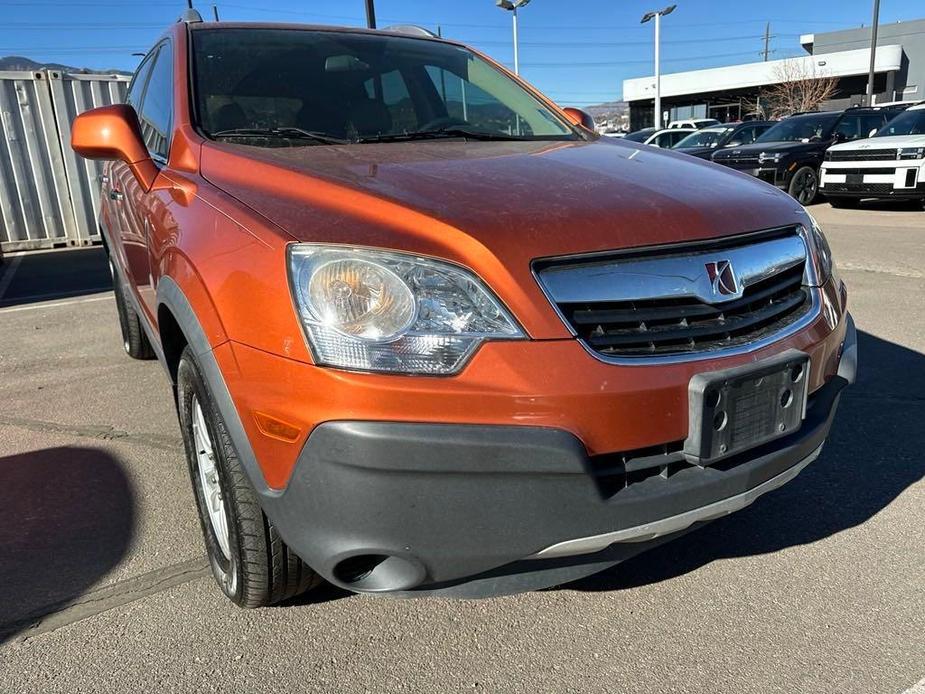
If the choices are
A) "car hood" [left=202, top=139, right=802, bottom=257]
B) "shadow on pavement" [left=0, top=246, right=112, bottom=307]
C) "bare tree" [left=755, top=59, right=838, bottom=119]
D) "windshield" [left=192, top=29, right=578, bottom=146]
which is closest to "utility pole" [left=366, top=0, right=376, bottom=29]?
"shadow on pavement" [left=0, top=246, right=112, bottom=307]

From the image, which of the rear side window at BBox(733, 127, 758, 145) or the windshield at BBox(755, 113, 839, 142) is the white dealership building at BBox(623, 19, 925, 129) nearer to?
the rear side window at BBox(733, 127, 758, 145)

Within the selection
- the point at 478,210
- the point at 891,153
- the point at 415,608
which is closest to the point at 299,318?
the point at 478,210

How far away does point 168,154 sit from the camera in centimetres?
258

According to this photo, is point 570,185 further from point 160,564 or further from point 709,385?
point 160,564

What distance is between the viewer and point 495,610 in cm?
220

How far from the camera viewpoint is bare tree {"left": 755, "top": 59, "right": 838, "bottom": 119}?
45969 millimetres

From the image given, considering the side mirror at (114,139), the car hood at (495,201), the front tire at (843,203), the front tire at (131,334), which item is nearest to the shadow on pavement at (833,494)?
the car hood at (495,201)

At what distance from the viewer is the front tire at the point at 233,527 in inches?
74.4

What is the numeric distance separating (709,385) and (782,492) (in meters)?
1.40

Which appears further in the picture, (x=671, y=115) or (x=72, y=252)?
(x=671, y=115)

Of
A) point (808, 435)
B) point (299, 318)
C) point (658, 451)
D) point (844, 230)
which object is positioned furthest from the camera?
point (844, 230)

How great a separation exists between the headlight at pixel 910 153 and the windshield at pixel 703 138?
6233 mm

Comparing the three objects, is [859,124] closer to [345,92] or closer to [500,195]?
[345,92]

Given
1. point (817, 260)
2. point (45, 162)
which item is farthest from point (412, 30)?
point (45, 162)
